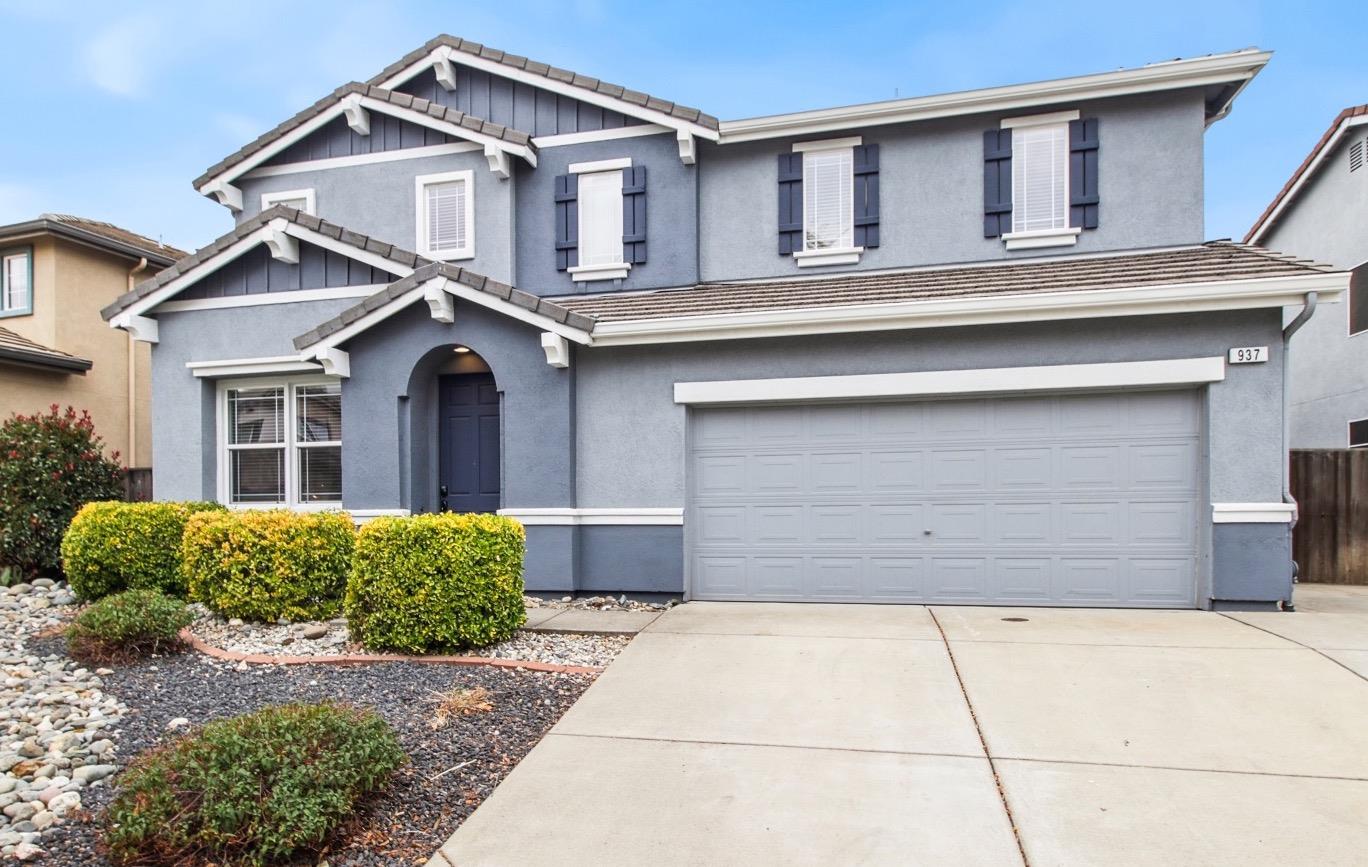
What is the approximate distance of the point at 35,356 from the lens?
38.5 ft

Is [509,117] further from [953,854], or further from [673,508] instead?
[953,854]

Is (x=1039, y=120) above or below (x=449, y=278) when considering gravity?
above

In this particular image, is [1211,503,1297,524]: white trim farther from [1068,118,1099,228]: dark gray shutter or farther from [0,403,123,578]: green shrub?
[0,403,123,578]: green shrub

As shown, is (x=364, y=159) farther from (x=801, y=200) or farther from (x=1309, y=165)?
(x=1309, y=165)

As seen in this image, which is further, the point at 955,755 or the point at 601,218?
the point at 601,218

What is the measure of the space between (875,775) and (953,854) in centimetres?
71

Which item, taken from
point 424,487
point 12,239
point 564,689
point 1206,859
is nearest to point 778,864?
point 1206,859

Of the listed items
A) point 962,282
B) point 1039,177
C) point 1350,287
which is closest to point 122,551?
point 962,282

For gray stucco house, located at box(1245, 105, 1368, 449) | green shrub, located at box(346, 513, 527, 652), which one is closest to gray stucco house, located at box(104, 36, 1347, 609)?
green shrub, located at box(346, 513, 527, 652)

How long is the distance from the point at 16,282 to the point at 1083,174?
677 inches

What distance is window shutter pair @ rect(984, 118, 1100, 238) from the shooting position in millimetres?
8617

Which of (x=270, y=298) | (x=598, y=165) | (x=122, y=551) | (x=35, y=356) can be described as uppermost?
(x=598, y=165)

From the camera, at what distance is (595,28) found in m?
15.8

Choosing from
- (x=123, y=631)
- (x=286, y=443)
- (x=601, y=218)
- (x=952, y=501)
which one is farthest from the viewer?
(x=601, y=218)
